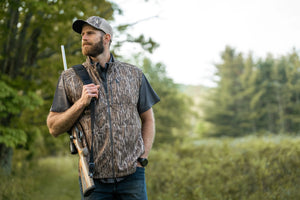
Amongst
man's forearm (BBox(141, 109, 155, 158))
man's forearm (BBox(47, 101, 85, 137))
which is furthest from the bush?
man's forearm (BBox(47, 101, 85, 137))

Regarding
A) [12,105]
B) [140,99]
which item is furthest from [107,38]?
[12,105]

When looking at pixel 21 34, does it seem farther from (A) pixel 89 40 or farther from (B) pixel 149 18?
(A) pixel 89 40

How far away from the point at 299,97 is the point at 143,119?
127ft

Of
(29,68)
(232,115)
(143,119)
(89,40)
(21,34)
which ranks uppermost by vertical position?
(21,34)

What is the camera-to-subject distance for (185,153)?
46.2 ft

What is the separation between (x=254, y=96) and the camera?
4369cm

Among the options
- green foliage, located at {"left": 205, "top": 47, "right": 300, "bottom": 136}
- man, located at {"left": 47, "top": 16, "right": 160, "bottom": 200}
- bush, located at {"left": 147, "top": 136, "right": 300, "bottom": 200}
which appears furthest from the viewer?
green foliage, located at {"left": 205, "top": 47, "right": 300, "bottom": 136}

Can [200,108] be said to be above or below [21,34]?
below

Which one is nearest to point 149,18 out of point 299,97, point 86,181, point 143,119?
point 143,119

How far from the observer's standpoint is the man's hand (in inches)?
97.3

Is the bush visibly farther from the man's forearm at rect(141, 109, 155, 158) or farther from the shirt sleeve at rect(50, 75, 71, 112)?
the shirt sleeve at rect(50, 75, 71, 112)

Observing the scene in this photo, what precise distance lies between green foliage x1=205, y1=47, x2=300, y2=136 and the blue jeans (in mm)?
34170

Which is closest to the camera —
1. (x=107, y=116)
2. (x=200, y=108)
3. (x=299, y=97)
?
(x=107, y=116)

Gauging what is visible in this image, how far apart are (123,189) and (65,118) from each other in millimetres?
740
